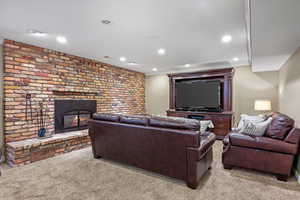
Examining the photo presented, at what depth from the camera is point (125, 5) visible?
6.31ft

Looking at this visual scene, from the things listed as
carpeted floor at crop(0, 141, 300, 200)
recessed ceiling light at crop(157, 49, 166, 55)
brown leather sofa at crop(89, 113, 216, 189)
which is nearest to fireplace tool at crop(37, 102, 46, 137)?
carpeted floor at crop(0, 141, 300, 200)

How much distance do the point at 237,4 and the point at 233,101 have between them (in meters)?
3.77

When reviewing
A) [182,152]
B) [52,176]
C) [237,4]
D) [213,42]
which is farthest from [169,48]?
[52,176]

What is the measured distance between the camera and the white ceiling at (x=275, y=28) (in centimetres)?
146

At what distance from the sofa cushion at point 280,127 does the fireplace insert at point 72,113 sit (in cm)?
428

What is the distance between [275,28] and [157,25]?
5.26ft

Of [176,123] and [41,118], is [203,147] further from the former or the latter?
[41,118]

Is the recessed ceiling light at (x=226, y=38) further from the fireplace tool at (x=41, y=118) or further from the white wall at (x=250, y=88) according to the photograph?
the fireplace tool at (x=41, y=118)

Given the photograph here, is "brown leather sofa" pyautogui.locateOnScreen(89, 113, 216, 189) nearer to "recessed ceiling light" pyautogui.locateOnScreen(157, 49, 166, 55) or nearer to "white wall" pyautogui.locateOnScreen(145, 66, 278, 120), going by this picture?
"recessed ceiling light" pyautogui.locateOnScreen(157, 49, 166, 55)

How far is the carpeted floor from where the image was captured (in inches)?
76.5

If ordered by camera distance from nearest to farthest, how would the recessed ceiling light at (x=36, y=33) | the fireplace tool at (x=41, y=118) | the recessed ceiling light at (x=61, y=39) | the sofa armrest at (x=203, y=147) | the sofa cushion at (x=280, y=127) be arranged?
the sofa armrest at (x=203, y=147)
the sofa cushion at (x=280, y=127)
the recessed ceiling light at (x=36, y=33)
the recessed ceiling light at (x=61, y=39)
the fireplace tool at (x=41, y=118)

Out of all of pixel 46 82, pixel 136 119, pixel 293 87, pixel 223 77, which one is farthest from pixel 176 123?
pixel 223 77

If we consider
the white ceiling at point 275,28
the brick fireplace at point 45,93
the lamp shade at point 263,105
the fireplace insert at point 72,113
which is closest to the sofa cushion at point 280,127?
the white ceiling at point 275,28

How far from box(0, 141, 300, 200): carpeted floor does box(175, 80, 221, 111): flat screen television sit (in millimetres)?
2620
